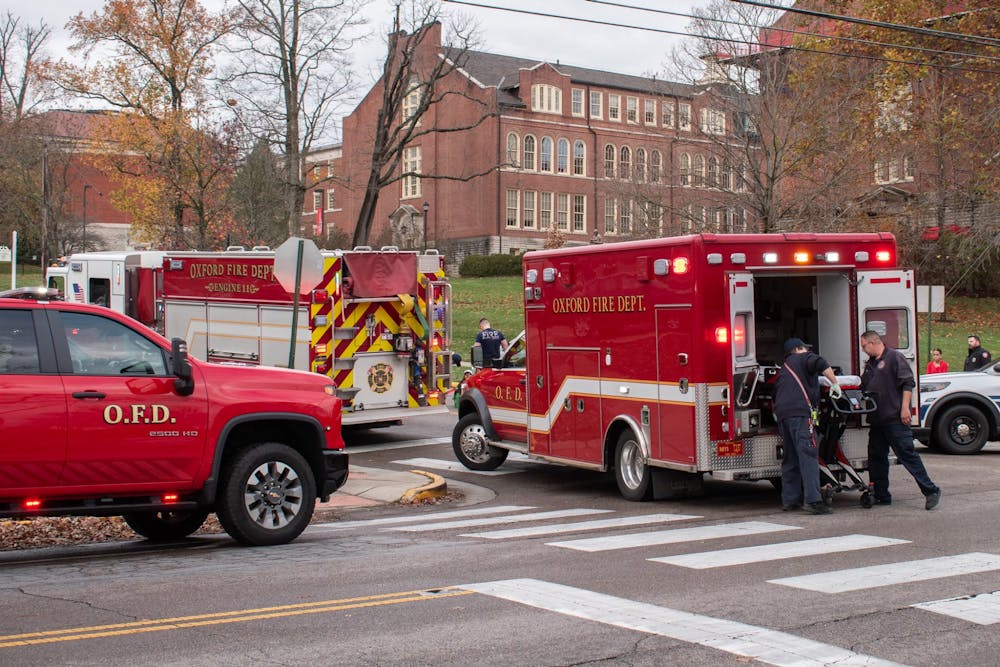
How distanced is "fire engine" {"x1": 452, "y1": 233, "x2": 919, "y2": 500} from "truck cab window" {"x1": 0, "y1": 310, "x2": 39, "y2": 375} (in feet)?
20.5

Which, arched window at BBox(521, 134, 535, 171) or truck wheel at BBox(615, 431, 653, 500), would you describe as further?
arched window at BBox(521, 134, 535, 171)

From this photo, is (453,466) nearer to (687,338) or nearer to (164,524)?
(687,338)

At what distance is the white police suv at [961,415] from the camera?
704 inches

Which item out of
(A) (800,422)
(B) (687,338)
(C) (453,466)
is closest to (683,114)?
(C) (453,466)

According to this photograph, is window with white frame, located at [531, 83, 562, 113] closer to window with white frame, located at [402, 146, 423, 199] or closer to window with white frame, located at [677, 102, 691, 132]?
window with white frame, located at [402, 146, 423, 199]

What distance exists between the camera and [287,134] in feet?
134

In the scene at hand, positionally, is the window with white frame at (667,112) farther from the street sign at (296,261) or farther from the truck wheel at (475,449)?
the street sign at (296,261)

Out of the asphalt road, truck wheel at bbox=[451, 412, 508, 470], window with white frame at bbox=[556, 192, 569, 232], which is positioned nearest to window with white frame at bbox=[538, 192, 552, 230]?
window with white frame at bbox=[556, 192, 569, 232]

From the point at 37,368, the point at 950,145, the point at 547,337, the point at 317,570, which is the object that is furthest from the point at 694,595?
the point at 950,145

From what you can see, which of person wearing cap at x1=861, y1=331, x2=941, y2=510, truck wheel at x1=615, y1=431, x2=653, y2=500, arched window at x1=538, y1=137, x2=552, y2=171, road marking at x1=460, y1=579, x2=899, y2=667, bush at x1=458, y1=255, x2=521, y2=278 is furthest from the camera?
arched window at x1=538, y1=137, x2=552, y2=171

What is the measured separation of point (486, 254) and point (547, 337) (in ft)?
172

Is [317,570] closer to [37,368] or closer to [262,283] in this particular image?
[37,368]

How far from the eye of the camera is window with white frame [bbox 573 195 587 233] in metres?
71.9

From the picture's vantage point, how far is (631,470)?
13.2 metres
